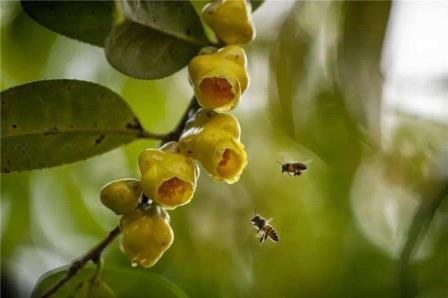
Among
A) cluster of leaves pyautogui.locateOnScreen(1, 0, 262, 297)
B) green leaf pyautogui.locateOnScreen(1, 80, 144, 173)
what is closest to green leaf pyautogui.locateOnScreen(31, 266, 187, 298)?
cluster of leaves pyautogui.locateOnScreen(1, 0, 262, 297)

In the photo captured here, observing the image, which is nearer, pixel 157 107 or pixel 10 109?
pixel 10 109

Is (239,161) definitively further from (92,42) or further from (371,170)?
(371,170)

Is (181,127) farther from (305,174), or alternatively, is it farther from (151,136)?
(305,174)

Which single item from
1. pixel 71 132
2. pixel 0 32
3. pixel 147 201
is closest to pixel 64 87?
pixel 71 132

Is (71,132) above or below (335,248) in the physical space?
above

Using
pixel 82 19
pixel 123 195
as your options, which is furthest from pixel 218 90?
pixel 82 19

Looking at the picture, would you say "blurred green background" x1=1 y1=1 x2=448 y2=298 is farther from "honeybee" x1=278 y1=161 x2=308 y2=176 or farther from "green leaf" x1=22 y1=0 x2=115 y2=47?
"green leaf" x1=22 y1=0 x2=115 y2=47
